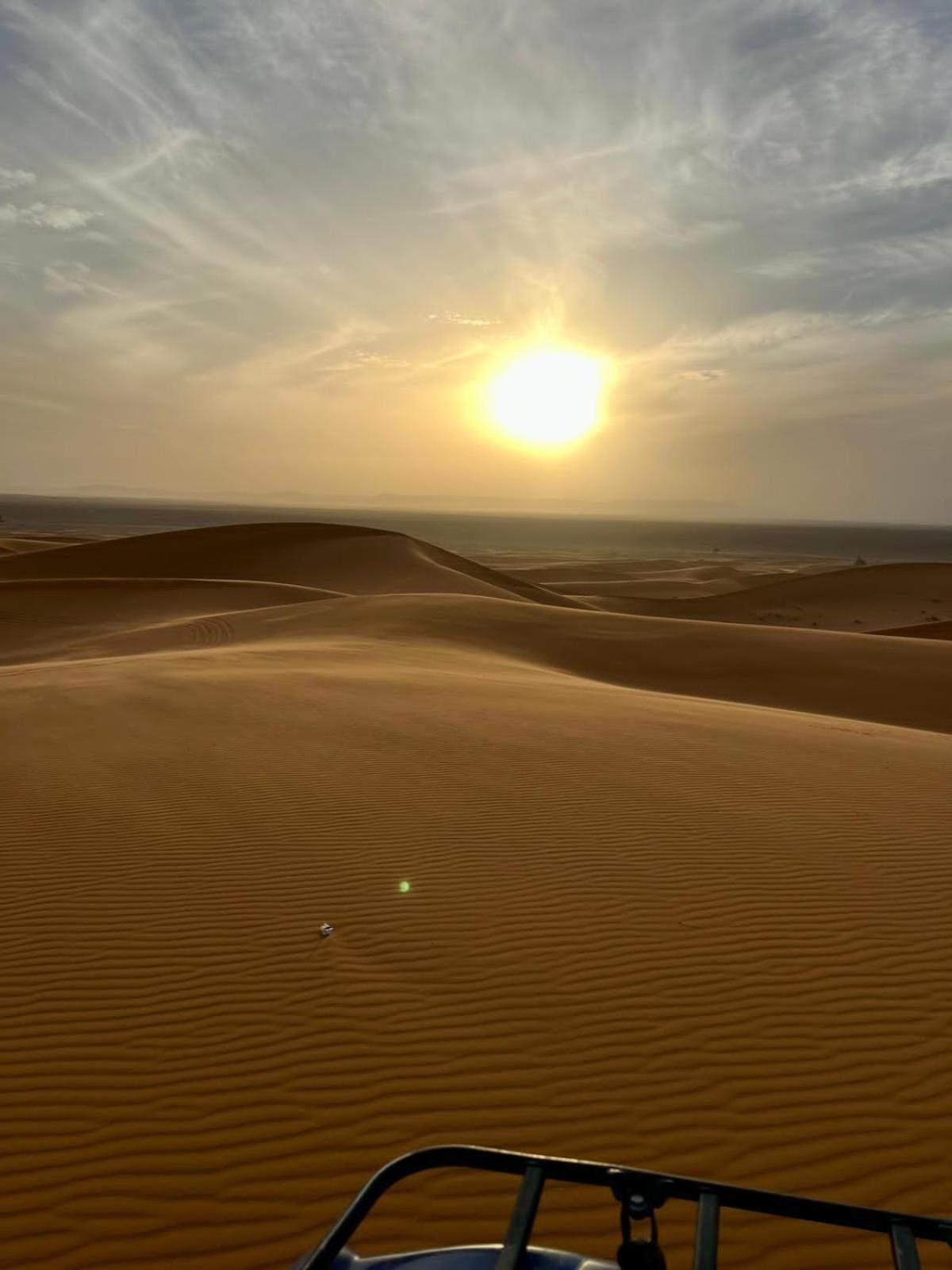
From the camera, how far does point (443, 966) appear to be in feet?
15.7

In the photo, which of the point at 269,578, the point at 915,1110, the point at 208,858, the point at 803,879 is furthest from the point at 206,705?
the point at 269,578

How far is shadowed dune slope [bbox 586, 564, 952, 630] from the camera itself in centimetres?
3872

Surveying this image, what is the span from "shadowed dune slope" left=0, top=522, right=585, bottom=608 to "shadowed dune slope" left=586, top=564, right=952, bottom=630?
6.22 m

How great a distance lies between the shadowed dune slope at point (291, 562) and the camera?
118ft

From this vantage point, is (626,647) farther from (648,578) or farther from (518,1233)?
(648,578)

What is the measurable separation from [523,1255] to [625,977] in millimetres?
2809

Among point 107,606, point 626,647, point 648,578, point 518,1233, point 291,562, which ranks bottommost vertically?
point 648,578

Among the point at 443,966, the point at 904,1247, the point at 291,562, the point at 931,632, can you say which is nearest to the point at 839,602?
the point at 931,632

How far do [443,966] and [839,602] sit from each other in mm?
43605

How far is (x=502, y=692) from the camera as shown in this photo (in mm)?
12789

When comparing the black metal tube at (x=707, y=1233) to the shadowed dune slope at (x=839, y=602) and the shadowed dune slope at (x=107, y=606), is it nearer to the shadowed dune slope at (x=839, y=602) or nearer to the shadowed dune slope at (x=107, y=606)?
the shadowed dune slope at (x=107, y=606)

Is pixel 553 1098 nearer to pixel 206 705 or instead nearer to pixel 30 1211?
pixel 30 1211

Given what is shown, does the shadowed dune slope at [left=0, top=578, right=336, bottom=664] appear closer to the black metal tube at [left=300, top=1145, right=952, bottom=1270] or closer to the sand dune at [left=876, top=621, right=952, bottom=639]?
the sand dune at [left=876, top=621, right=952, bottom=639]

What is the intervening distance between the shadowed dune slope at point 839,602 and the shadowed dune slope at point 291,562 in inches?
245
